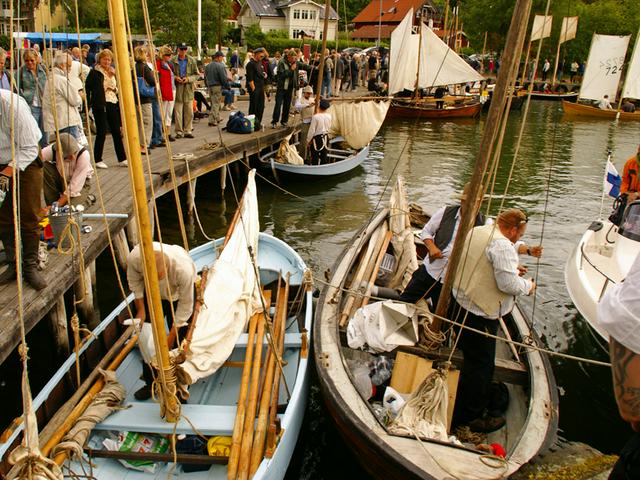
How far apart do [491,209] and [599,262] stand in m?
6.72

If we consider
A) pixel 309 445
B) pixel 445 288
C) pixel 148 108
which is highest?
pixel 148 108

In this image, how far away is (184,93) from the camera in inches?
518

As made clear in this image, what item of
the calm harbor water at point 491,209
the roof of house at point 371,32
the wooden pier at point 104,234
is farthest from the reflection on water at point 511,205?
the roof of house at point 371,32

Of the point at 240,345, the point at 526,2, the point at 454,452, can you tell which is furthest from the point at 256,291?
the point at 526,2

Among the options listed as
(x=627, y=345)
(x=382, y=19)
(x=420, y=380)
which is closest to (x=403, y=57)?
(x=420, y=380)

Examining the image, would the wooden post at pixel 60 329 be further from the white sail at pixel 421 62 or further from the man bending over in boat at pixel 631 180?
the white sail at pixel 421 62

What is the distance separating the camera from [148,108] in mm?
10906

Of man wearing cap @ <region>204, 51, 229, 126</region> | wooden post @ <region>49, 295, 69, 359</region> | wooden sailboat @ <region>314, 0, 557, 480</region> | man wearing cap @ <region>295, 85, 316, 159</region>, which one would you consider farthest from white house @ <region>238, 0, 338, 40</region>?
wooden sailboat @ <region>314, 0, 557, 480</region>

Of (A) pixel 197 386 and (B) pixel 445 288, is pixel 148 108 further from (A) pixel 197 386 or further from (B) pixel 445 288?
(B) pixel 445 288

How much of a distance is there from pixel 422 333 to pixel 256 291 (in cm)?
216

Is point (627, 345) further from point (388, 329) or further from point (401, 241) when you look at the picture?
point (401, 241)

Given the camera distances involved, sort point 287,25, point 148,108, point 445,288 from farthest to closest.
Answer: point 287,25 < point 148,108 < point 445,288

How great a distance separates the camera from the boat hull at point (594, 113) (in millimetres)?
28688

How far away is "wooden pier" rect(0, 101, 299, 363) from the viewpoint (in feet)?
17.7
